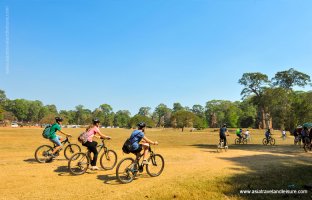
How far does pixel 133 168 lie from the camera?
10.0 metres

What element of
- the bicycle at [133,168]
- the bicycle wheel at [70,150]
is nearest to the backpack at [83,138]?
the bicycle at [133,168]

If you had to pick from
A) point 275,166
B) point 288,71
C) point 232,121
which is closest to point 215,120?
point 232,121

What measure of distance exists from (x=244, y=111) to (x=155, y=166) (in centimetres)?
14793

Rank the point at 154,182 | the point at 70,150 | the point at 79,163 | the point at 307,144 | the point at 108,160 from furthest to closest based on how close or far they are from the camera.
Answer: the point at 307,144, the point at 70,150, the point at 108,160, the point at 79,163, the point at 154,182

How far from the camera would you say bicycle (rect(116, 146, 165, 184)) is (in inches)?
382

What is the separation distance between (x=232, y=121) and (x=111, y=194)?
11629 cm

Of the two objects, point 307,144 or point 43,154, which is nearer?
point 43,154

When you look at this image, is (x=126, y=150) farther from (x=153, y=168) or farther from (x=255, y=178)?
(x=255, y=178)

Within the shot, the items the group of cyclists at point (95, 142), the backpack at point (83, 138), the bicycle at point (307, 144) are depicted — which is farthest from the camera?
the bicycle at point (307, 144)

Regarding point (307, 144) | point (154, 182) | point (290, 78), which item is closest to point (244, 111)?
point (290, 78)

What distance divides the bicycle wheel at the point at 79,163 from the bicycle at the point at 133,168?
5.96ft

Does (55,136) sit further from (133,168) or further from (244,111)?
(244,111)

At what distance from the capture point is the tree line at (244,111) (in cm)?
6504

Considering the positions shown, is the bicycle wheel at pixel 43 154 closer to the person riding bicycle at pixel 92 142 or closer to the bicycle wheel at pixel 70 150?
the bicycle wheel at pixel 70 150
